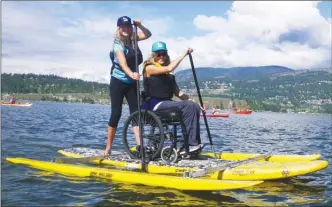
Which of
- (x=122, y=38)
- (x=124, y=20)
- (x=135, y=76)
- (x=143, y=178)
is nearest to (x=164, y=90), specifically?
(x=135, y=76)

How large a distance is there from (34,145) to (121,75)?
18.9ft

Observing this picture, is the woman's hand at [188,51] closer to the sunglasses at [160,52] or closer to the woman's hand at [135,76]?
the sunglasses at [160,52]

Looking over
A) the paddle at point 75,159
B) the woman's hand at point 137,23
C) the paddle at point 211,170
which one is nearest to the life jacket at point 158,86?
the woman's hand at point 137,23

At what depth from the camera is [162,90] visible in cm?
973

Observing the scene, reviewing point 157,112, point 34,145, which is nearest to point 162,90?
point 157,112

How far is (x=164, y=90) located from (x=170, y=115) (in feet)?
2.47

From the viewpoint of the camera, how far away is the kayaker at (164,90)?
367 inches

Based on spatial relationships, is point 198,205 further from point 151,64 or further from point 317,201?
point 151,64

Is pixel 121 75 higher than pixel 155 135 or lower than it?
higher

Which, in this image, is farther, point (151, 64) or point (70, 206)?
point (151, 64)

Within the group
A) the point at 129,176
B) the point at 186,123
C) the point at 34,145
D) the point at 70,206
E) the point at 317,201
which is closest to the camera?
the point at 70,206

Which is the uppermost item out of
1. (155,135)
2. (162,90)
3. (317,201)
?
(162,90)

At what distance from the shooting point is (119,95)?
33.1 feet

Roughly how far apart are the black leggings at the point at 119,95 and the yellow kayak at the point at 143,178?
1708 millimetres
